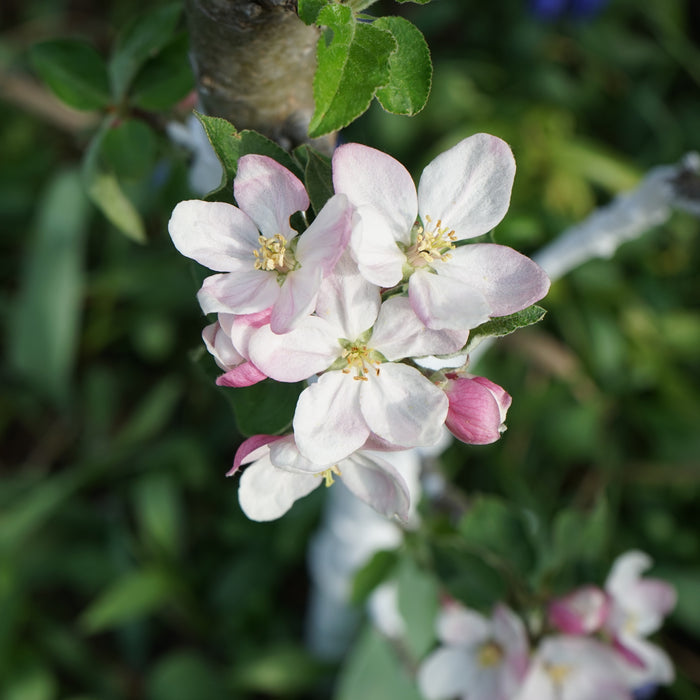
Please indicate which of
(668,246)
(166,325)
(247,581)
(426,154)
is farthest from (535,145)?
(247,581)

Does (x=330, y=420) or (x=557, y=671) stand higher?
(x=330, y=420)

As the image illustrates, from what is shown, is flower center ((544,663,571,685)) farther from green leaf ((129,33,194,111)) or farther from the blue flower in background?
the blue flower in background

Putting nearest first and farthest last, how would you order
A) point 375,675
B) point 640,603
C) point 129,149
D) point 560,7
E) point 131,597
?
point 129,149
point 640,603
point 375,675
point 131,597
point 560,7

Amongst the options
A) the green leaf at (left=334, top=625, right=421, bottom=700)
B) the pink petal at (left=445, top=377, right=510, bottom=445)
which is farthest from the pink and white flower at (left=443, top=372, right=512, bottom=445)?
the green leaf at (left=334, top=625, right=421, bottom=700)

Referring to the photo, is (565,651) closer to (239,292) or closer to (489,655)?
(489,655)

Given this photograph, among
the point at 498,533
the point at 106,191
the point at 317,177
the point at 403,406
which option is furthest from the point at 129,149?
the point at 498,533

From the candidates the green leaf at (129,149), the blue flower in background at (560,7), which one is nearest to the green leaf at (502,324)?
the green leaf at (129,149)
